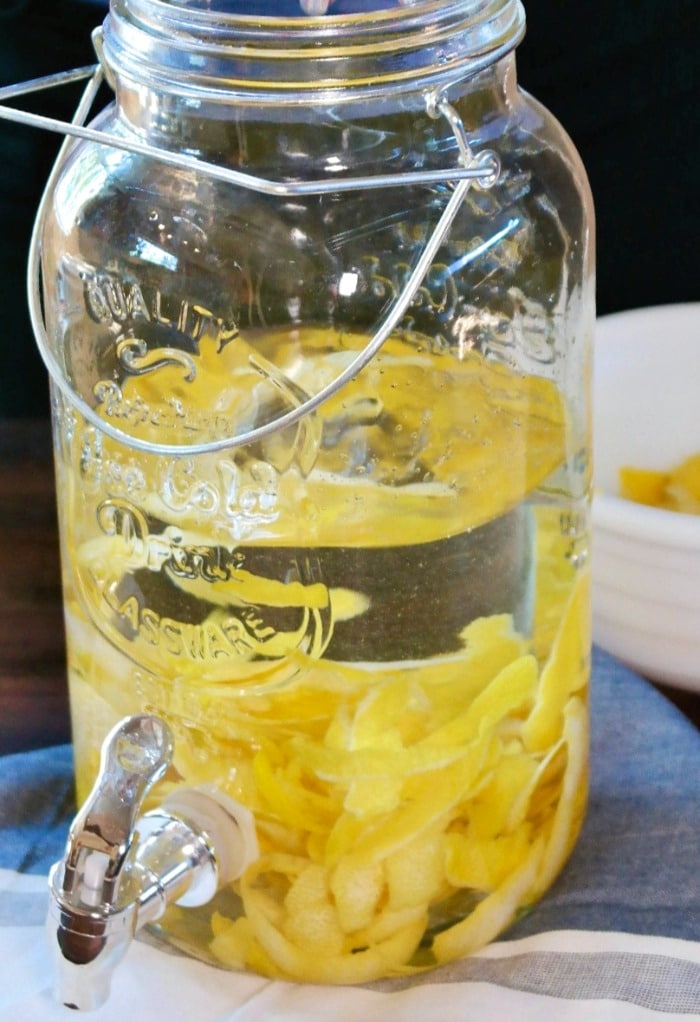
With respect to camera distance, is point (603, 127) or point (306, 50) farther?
point (603, 127)

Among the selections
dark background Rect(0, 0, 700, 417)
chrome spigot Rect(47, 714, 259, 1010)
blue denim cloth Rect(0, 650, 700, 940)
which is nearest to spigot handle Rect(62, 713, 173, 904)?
chrome spigot Rect(47, 714, 259, 1010)

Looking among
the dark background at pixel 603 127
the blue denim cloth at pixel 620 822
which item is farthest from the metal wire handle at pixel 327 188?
the dark background at pixel 603 127

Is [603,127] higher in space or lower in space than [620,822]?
higher

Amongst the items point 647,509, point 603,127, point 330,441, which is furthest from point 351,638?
point 603,127

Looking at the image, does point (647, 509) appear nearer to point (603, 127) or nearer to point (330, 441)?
point (330, 441)

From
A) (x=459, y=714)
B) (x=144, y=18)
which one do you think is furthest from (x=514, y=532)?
(x=144, y=18)

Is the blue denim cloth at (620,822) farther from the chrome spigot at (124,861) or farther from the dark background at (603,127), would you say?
the dark background at (603,127)

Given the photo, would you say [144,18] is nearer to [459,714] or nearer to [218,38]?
[218,38]

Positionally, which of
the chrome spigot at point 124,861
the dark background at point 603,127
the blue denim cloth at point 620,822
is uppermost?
the dark background at point 603,127
